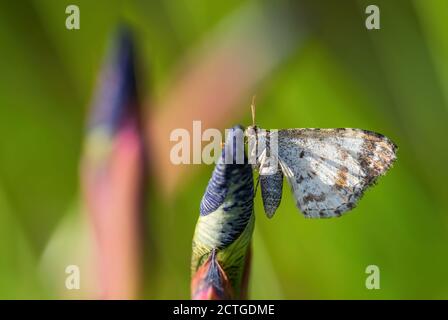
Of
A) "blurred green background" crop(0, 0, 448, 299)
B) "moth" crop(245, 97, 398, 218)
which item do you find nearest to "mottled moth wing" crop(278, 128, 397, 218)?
"moth" crop(245, 97, 398, 218)

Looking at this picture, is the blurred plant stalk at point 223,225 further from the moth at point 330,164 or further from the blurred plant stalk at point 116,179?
the moth at point 330,164

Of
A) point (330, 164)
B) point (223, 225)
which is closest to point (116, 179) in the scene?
point (223, 225)

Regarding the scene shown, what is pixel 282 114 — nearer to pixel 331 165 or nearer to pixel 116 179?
pixel 331 165

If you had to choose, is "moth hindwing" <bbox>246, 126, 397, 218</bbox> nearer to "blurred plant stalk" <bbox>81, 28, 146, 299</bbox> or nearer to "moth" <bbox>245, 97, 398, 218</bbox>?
"moth" <bbox>245, 97, 398, 218</bbox>

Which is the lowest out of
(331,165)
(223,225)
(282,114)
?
(223,225)

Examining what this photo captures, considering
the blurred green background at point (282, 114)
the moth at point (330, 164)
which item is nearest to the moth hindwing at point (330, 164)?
the moth at point (330, 164)

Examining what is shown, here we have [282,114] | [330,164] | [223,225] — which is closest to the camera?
[223,225]
